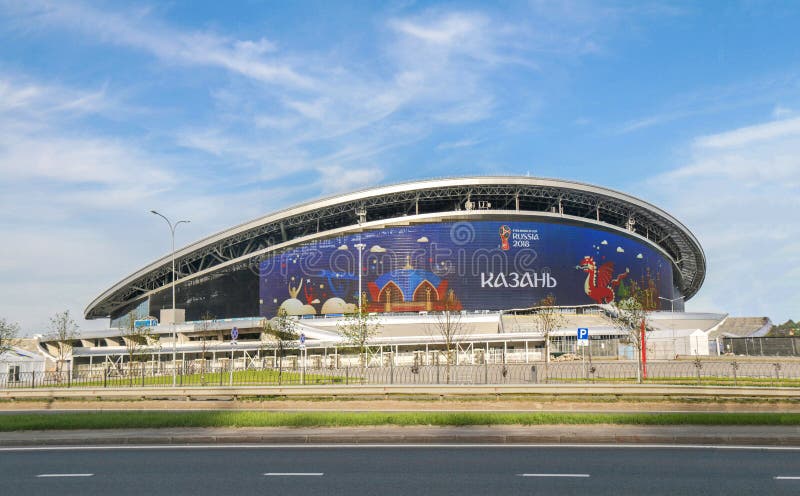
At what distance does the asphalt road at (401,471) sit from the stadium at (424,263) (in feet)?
236

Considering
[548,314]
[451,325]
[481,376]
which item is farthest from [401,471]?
[451,325]

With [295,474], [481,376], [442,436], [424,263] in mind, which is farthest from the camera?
[424,263]

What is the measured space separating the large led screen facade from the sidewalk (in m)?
74.5

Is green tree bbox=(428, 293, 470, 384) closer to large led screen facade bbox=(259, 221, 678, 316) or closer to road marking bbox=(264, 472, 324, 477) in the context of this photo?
large led screen facade bbox=(259, 221, 678, 316)

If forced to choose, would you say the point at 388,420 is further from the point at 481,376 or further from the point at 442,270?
the point at 442,270

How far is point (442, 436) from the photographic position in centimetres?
1819

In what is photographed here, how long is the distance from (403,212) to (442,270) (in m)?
10.7

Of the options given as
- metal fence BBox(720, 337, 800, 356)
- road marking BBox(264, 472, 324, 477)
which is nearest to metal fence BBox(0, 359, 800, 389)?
→ metal fence BBox(720, 337, 800, 356)

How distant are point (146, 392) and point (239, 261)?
70554 millimetres

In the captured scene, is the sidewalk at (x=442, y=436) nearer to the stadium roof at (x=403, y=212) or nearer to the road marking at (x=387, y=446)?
the road marking at (x=387, y=446)

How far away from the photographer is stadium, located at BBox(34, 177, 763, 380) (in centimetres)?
9450

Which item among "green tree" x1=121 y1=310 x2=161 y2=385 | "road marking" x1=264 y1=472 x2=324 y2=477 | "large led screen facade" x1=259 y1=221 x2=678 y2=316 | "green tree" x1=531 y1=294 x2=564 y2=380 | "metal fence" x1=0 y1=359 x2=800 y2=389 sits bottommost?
"metal fence" x1=0 y1=359 x2=800 y2=389

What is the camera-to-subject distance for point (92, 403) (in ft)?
105

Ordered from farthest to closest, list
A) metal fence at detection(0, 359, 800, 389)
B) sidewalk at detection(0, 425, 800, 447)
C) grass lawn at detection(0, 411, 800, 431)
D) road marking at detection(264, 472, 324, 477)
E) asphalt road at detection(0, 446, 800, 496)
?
metal fence at detection(0, 359, 800, 389) < grass lawn at detection(0, 411, 800, 431) < sidewalk at detection(0, 425, 800, 447) < road marking at detection(264, 472, 324, 477) < asphalt road at detection(0, 446, 800, 496)
